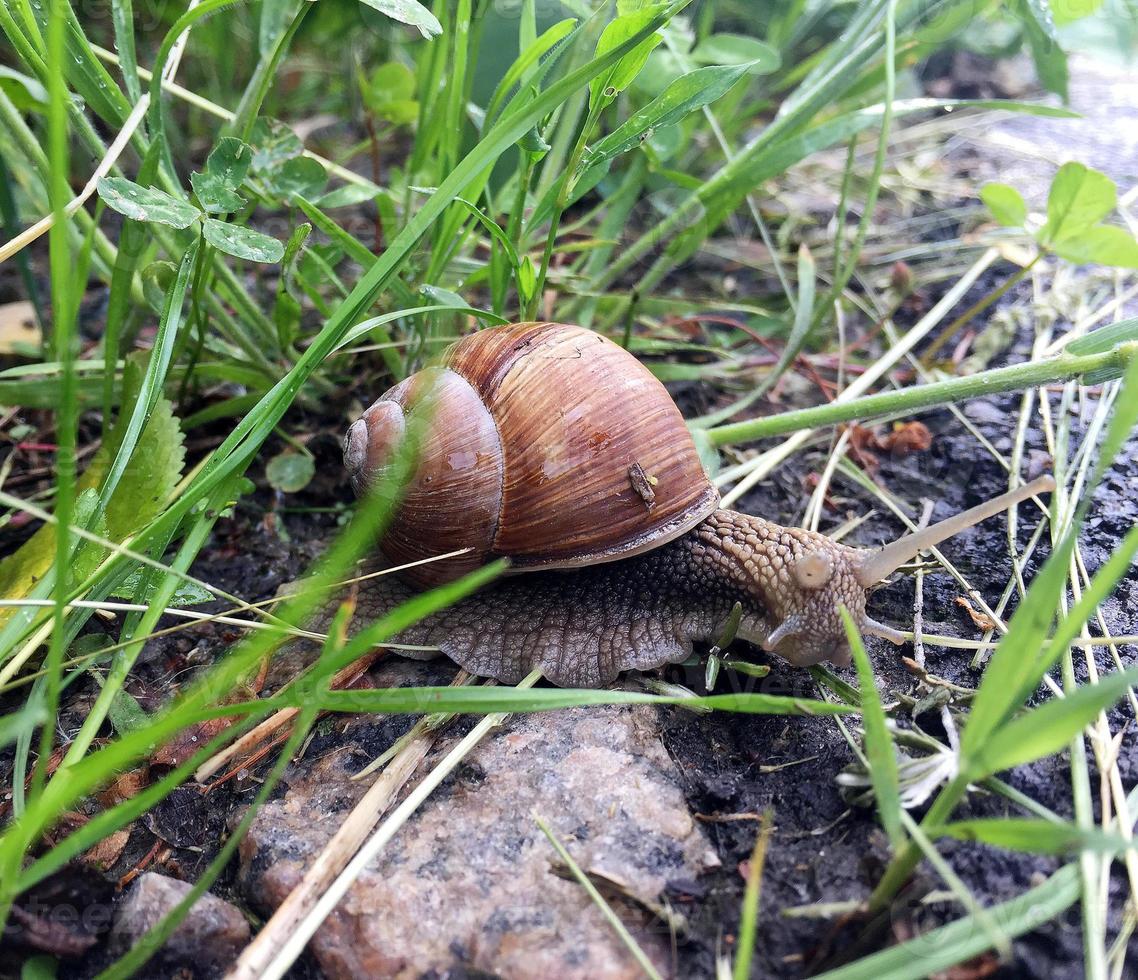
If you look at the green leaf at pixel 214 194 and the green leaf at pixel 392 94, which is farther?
the green leaf at pixel 392 94

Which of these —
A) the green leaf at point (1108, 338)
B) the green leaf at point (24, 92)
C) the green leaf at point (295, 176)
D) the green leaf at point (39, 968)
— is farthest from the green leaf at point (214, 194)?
the green leaf at point (1108, 338)

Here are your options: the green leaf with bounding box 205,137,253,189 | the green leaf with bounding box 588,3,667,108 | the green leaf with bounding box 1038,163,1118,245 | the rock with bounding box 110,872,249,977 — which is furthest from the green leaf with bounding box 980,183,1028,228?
the rock with bounding box 110,872,249,977

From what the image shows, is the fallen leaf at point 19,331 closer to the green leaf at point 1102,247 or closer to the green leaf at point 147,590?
the green leaf at point 147,590

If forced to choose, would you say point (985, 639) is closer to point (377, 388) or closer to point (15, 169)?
point (377, 388)

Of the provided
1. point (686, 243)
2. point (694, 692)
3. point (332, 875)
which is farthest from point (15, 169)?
point (694, 692)

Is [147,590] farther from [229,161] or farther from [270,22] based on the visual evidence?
[270,22]

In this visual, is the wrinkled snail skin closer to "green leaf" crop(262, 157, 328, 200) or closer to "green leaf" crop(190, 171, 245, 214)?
"green leaf" crop(190, 171, 245, 214)
